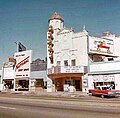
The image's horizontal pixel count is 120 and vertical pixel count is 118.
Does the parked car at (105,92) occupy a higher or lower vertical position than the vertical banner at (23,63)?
lower

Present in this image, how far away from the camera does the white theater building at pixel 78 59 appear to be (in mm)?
40750

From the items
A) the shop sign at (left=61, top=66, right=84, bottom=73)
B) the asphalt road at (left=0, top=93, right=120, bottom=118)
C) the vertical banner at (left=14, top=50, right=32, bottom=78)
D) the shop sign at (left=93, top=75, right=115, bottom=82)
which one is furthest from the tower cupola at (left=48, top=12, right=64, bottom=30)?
the asphalt road at (left=0, top=93, right=120, bottom=118)

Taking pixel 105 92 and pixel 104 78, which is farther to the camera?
pixel 104 78

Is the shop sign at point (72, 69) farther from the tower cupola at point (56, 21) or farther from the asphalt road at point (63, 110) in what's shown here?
the asphalt road at point (63, 110)

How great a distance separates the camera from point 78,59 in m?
45.5

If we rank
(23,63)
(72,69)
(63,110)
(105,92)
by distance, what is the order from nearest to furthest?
(63,110), (105,92), (72,69), (23,63)

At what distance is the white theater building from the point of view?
134 feet

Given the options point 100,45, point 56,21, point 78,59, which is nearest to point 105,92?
point 78,59

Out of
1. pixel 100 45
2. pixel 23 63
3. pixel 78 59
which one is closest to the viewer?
pixel 78 59

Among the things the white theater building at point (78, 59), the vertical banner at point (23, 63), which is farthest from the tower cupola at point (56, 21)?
the vertical banner at point (23, 63)

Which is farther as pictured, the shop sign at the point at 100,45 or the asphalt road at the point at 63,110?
the shop sign at the point at 100,45

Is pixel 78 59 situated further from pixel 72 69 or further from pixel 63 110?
pixel 63 110

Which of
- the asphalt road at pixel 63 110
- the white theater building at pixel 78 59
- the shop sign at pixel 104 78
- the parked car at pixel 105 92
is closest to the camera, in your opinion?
the asphalt road at pixel 63 110

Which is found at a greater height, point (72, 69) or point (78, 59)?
point (78, 59)
